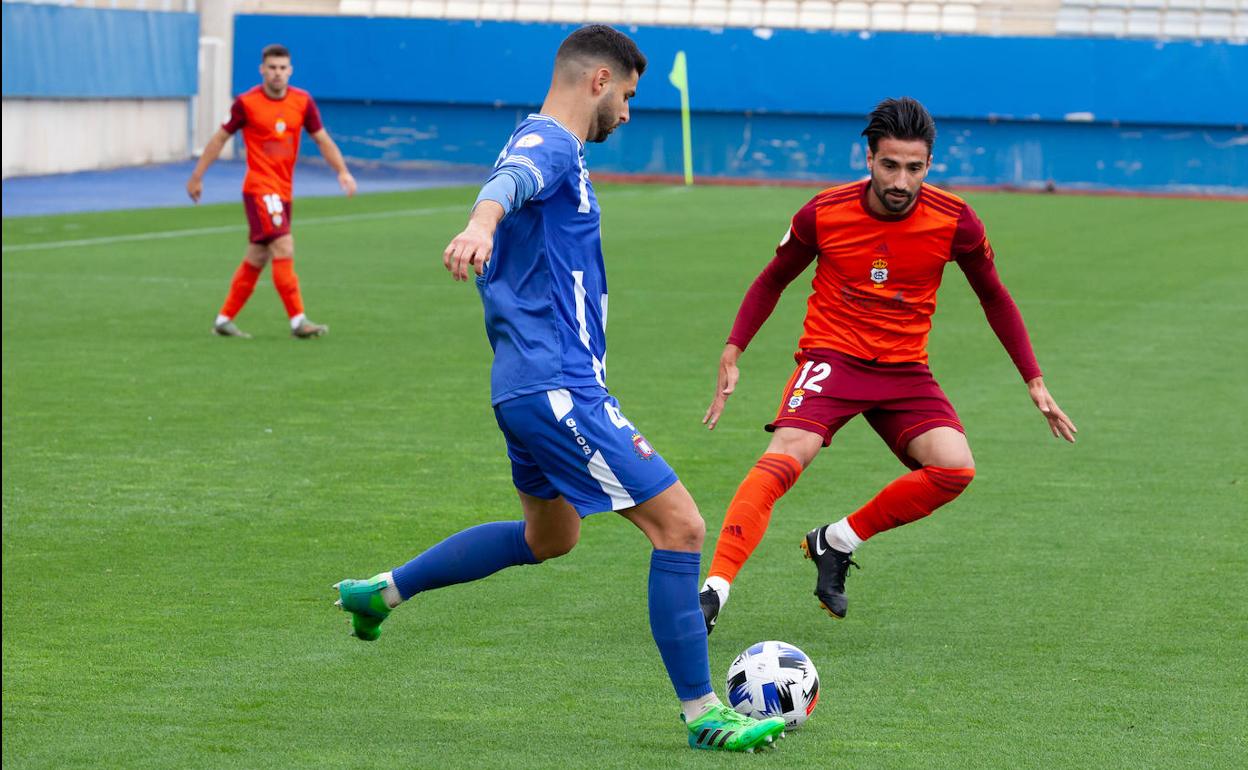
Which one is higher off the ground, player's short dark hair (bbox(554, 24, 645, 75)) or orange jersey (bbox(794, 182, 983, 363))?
player's short dark hair (bbox(554, 24, 645, 75))

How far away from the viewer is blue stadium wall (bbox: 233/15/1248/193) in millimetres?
38531

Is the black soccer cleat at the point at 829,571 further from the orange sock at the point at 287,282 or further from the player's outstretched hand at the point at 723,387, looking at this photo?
the orange sock at the point at 287,282

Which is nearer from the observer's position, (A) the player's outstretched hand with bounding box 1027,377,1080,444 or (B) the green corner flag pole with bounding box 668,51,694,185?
(A) the player's outstretched hand with bounding box 1027,377,1080,444

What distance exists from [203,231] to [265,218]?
32.0 feet

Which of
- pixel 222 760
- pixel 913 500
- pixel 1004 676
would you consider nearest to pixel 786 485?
pixel 913 500

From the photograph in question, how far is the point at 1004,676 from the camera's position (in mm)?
5191

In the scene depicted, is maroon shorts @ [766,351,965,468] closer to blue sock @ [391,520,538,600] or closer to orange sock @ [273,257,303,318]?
blue sock @ [391,520,538,600]

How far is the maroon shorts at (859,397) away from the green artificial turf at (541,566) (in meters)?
0.61

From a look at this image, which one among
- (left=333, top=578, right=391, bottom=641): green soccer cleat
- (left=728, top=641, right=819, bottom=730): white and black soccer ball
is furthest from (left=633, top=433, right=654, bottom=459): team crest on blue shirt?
(left=333, top=578, right=391, bottom=641): green soccer cleat

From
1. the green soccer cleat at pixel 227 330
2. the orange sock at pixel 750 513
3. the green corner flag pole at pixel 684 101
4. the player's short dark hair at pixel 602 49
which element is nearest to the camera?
the player's short dark hair at pixel 602 49

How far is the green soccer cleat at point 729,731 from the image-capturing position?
4.48 meters

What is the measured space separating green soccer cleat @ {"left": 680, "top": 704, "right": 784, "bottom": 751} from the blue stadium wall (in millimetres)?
35013

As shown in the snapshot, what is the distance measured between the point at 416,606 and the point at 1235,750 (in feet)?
8.62

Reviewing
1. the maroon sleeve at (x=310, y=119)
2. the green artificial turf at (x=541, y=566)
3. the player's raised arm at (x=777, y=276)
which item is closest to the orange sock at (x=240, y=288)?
the green artificial turf at (x=541, y=566)
